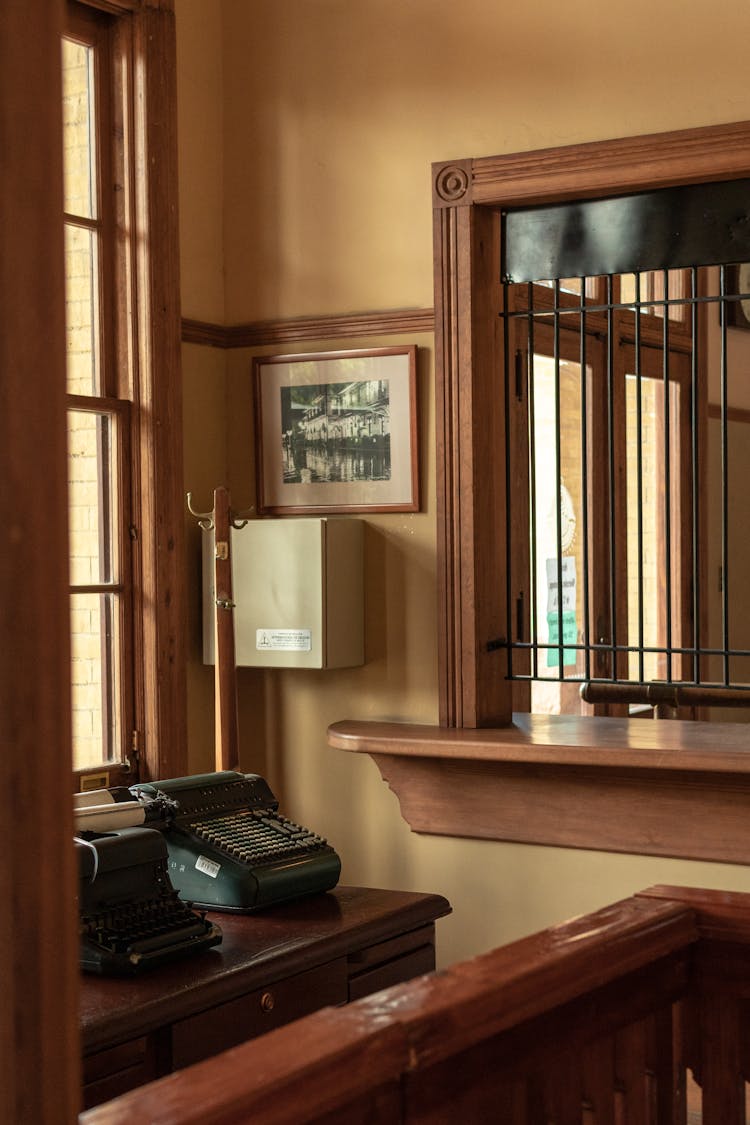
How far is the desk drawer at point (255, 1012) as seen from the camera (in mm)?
2230

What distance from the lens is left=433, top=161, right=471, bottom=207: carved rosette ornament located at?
3701 millimetres

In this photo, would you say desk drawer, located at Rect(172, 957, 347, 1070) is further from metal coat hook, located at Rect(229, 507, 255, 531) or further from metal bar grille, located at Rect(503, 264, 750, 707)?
metal coat hook, located at Rect(229, 507, 255, 531)

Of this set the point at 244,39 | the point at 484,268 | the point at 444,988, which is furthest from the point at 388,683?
the point at 444,988

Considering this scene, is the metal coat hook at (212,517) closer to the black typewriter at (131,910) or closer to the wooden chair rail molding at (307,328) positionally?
the wooden chair rail molding at (307,328)

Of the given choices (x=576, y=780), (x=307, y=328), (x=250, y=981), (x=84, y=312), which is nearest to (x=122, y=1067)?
(x=250, y=981)

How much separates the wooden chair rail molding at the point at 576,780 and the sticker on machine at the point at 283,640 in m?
0.25

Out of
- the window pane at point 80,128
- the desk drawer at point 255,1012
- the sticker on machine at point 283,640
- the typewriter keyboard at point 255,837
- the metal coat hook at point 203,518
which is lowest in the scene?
the desk drawer at point 255,1012

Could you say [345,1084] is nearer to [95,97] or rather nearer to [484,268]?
[484,268]

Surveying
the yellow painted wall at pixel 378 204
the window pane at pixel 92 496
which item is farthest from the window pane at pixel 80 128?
the window pane at pixel 92 496

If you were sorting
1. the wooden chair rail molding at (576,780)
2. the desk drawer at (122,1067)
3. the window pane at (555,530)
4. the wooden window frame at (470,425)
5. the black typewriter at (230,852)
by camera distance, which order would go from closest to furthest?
the desk drawer at (122,1067), the black typewriter at (230,852), the wooden chair rail molding at (576,780), the wooden window frame at (470,425), the window pane at (555,530)

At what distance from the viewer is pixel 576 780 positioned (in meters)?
3.54

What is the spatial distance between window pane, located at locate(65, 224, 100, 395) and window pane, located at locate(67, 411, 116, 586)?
0.10 meters

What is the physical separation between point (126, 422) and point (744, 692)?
1834 mm

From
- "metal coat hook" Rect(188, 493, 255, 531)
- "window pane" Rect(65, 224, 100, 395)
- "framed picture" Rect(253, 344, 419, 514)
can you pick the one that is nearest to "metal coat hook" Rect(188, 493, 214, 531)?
"metal coat hook" Rect(188, 493, 255, 531)
